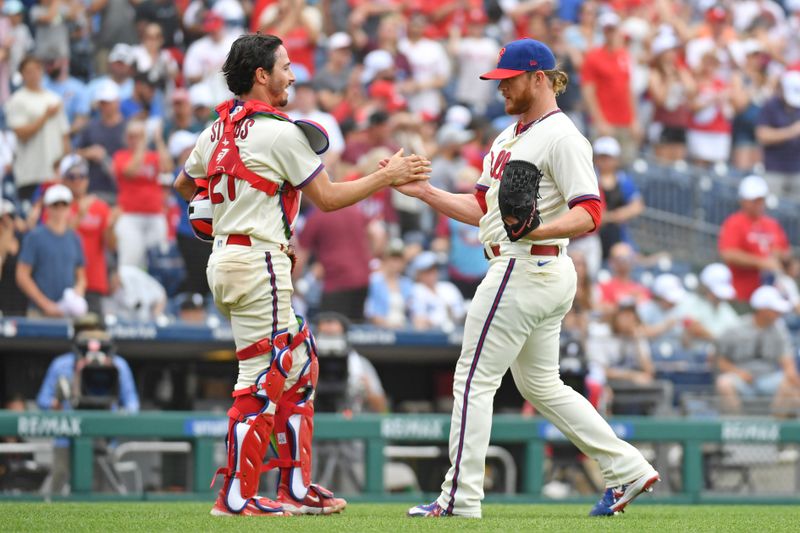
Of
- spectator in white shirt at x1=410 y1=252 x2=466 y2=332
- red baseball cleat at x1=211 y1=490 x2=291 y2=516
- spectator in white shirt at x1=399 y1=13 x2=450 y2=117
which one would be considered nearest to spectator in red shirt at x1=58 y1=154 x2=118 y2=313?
spectator in white shirt at x1=410 y1=252 x2=466 y2=332

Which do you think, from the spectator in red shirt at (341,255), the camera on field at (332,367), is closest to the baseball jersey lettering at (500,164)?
the camera on field at (332,367)

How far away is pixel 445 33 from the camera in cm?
1708

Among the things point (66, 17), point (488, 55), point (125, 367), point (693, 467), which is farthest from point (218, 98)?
point (693, 467)

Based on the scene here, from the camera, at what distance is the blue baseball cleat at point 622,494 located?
660cm

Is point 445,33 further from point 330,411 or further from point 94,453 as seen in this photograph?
point 94,453

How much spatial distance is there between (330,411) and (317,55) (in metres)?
6.68

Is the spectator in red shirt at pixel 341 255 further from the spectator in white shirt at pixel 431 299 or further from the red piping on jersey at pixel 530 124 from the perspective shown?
the red piping on jersey at pixel 530 124

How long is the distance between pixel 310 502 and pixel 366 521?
1.43 ft

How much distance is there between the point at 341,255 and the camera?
1220 cm

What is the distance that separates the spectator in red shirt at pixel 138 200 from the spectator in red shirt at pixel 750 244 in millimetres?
Result: 5790

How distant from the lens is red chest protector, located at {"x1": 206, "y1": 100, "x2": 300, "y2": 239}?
6344 millimetres

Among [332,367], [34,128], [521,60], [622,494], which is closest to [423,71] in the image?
[34,128]

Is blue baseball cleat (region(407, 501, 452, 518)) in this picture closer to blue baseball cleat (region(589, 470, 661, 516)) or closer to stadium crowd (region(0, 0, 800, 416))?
blue baseball cleat (region(589, 470, 661, 516))

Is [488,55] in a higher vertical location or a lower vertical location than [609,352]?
higher
